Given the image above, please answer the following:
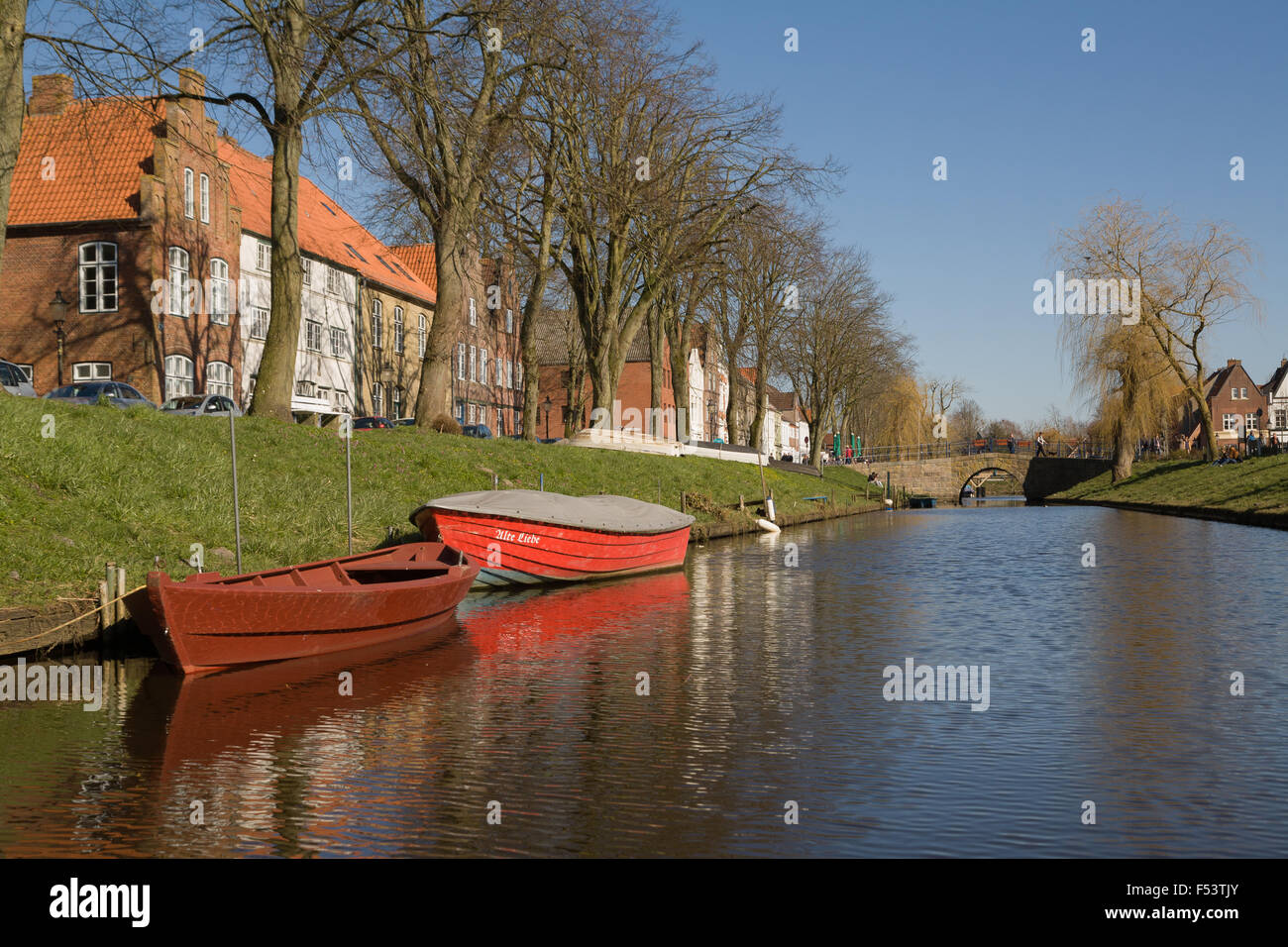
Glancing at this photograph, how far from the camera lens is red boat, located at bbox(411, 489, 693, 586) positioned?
62.8ft

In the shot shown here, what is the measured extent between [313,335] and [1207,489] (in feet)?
127

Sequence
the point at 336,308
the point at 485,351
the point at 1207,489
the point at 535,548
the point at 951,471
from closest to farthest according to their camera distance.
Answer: the point at 535,548 < the point at 1207,489 < the point at 336,308 < the point at 485,351 < the point at 951,471

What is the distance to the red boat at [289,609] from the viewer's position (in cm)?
1166

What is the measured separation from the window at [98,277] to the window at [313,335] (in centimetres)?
1044

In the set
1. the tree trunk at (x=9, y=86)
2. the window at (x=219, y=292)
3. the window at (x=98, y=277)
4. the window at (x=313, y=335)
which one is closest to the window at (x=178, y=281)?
the window at (x=219, y=292)

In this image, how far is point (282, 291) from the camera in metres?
24.7

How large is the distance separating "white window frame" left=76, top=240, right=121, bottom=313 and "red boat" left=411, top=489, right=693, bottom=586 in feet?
75.4

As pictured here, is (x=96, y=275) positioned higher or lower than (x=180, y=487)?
higher

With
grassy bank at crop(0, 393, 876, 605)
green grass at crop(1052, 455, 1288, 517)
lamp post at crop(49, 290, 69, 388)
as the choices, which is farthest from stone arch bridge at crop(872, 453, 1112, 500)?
grassy bank at crop(0, 393, 876, 605)

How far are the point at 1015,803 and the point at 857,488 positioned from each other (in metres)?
67.0

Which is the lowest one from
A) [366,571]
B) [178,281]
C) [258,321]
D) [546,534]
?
[366,571]

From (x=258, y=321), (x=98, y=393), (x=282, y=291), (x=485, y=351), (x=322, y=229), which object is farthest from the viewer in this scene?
(x=485, y=351)

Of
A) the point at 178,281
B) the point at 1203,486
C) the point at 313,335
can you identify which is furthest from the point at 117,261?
the point at 1203,486

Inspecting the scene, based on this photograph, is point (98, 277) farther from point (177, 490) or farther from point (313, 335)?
point (177, 490)
